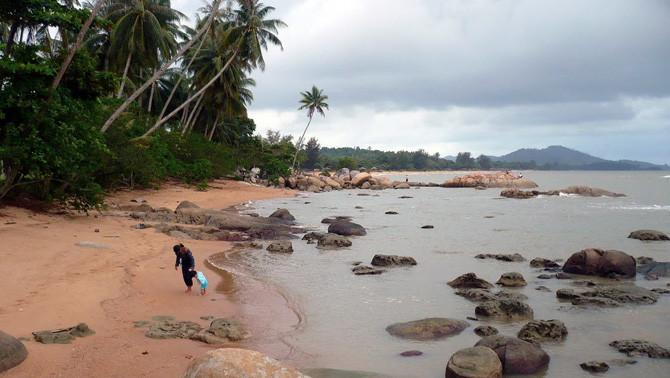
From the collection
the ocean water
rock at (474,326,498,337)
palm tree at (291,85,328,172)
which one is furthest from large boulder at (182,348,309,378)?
palm tree at (291,85,328,172)

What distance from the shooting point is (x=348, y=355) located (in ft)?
22.6

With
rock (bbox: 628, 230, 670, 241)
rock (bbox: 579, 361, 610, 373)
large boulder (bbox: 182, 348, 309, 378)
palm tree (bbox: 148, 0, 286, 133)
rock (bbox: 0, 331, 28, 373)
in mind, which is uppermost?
palm tree (bbox: 148, 0, 286, 133)

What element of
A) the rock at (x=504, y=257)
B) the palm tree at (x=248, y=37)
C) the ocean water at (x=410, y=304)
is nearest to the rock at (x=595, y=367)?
the ocean water at (x=410, y=304)

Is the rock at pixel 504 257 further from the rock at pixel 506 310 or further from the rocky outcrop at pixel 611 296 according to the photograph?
the rock at pixel 506 310

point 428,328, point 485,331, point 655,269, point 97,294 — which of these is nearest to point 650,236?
point 655,269

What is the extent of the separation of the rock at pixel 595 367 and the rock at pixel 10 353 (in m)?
6.85

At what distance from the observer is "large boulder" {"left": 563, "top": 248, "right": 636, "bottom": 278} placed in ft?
39.3

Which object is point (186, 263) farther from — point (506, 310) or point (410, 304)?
point (506, 310)

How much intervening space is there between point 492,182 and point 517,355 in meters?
59.0

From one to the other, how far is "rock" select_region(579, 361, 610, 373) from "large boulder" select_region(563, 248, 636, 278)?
625cm

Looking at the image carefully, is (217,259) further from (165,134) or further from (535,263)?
(165,134)

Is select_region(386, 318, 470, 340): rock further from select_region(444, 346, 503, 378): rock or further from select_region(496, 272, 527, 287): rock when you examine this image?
select_region(496, 272, 527, 287): rock

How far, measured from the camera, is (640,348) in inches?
280

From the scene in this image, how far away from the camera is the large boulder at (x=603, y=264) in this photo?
39.3ft
